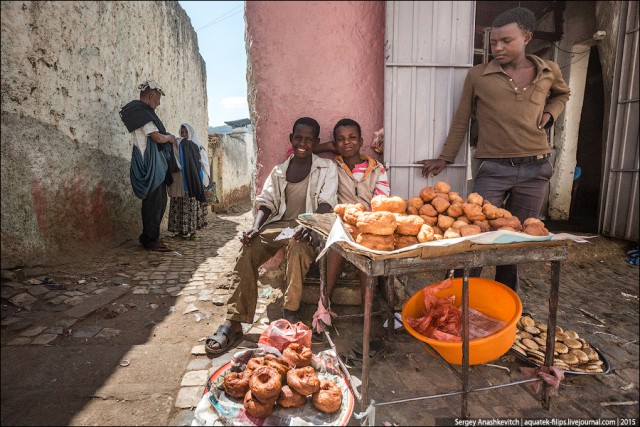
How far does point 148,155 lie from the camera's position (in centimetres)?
468

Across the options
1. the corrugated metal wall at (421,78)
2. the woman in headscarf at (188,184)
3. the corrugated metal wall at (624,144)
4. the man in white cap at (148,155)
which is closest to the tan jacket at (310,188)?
the corrugated metal wall at (421,78)

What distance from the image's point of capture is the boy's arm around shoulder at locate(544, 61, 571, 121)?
105 inches

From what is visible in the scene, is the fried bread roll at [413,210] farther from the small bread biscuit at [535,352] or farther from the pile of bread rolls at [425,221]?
the small bread biscuit at [535,352]

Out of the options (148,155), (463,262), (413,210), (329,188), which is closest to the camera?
(463,262)

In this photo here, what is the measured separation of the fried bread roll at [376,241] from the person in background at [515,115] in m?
1.39

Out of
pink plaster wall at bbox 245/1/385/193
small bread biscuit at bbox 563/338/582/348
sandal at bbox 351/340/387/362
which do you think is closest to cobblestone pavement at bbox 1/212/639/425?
sandal at bbox 351/340/387/362

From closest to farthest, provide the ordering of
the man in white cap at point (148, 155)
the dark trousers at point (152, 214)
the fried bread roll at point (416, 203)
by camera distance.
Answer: the fried bread roll at point (416, 203), the man in white cap at point (148, 155), the dark trousers at point (152, 214)

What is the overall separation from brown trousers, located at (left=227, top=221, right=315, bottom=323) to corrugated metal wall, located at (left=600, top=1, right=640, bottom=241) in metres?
4.56

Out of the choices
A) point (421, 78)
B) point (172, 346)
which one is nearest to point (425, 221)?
point (421, 78)

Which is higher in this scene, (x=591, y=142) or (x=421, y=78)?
(x=421, y=78)

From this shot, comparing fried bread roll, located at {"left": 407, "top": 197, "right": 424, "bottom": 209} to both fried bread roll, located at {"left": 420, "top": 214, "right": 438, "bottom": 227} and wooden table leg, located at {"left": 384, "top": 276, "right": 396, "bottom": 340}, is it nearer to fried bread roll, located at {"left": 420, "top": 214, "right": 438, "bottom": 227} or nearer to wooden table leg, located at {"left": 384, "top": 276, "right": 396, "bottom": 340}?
fried bread roll, located at {"left": 420, "top": 214, "right": 438, "bottom": 227}

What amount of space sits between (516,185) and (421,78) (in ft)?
4.00

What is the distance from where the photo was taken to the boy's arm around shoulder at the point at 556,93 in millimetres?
2664

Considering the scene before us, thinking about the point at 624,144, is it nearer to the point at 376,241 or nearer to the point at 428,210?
the point at 428,210
